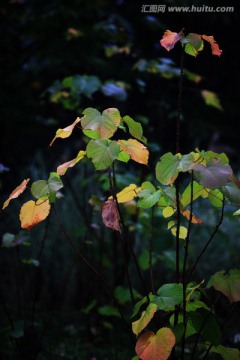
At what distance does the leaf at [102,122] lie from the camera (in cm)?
96

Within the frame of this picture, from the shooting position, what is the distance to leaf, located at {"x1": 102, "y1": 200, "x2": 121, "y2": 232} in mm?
949

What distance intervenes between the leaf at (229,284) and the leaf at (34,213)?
18.5 inches

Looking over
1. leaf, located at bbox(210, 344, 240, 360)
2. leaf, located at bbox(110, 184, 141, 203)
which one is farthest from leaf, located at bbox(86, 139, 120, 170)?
leaf, located at bbox(210, 344, 240, 360)

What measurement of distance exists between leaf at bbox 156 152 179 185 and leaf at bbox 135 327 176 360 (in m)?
0.35

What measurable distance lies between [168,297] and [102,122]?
472mm

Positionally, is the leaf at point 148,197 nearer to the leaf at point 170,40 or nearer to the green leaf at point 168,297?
the green leaf at point 168,297

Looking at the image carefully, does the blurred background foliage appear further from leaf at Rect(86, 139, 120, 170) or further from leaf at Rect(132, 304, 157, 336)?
leaf at Rect(132, 304, 157, 336)

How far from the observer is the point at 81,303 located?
2775mm

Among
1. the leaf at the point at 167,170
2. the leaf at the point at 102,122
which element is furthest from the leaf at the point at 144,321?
the leaf at the point at 102,122

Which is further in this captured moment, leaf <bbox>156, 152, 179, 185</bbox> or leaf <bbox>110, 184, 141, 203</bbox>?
leaf <bbox>110, 184, 141, 203</bbox>

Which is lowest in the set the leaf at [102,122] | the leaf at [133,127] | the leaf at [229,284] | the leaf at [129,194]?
the leaf at [229,284]

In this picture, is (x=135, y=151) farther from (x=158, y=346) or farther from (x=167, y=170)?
(x=158, y=346)

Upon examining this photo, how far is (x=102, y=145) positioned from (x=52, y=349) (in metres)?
1.51

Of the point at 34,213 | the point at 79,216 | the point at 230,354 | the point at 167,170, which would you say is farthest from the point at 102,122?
the point at 79,216
